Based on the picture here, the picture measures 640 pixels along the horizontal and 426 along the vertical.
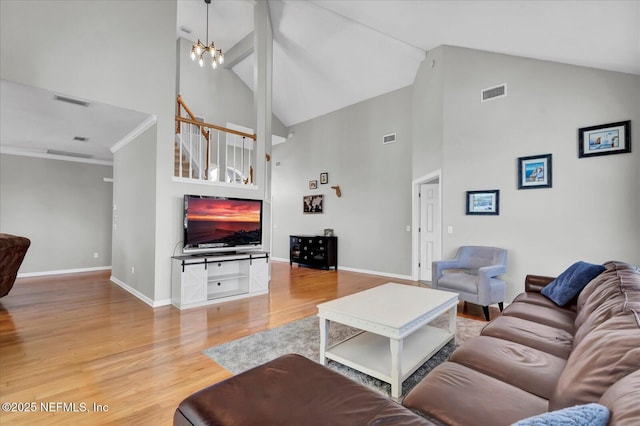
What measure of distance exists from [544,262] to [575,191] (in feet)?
3.22

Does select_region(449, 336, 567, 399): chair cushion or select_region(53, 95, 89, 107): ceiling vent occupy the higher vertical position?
select_region(53, 95, 89, 107): ceiling vent

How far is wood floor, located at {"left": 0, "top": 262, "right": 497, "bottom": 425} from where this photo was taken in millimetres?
1935

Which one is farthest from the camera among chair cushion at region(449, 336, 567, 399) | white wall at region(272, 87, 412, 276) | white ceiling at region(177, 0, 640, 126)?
white wall at region(272, 87, 412, 276)

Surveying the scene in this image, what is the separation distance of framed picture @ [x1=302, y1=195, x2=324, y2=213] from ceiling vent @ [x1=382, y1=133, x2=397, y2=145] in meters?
2.21

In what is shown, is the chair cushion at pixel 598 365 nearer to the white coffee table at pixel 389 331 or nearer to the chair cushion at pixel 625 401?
the chair cushion at pixel 625 401

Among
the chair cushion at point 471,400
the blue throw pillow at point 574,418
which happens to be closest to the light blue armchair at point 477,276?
the chair cushion at point 471,400

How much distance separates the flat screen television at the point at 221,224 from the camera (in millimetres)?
4277

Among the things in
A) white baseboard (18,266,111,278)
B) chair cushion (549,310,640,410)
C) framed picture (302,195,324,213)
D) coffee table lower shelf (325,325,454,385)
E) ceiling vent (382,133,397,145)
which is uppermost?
ceiling vent (382,133,397,145)

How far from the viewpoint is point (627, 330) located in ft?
3.66

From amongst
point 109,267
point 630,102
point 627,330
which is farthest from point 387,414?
point 109,267

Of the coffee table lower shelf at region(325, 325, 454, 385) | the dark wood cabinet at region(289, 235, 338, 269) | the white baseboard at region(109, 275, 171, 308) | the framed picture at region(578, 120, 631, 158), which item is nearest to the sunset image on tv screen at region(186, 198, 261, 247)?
the white baseboard at region(109, 275, 171, 308)

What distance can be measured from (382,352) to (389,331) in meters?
0.49

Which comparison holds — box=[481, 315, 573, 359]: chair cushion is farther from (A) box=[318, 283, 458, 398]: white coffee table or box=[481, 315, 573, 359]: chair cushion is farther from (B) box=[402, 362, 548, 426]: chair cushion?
(B) box=[402, 362, 548, 426]: chair cushion

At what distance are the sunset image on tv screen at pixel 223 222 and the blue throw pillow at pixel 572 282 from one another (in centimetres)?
401
